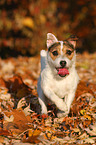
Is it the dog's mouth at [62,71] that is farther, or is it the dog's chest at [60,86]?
the dog's chest at [60,86]

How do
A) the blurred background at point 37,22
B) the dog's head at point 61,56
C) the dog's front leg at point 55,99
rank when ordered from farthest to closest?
the blurred background at point 37,22 → the dog's front leg at point 55,99 → the dog's head at point 61,56

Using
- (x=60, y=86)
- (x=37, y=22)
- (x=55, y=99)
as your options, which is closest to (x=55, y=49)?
(x=60, y=86)

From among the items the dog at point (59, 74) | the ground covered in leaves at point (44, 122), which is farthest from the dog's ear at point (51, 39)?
the ground covered in leaves at point (44, 122)

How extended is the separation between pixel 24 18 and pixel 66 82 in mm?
5100

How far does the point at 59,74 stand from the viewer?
2.60 m

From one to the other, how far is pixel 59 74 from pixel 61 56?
18 centimetres

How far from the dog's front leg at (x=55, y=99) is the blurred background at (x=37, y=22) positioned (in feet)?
13.8

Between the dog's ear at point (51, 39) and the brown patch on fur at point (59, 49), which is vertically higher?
the dog's ear at point (51, 39)

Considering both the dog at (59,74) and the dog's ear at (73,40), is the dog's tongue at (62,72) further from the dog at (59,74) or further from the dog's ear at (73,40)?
the dog's ear at (73,40)

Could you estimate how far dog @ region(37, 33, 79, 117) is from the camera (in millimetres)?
2598

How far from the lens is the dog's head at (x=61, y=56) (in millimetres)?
2533

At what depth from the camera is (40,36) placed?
7848mm

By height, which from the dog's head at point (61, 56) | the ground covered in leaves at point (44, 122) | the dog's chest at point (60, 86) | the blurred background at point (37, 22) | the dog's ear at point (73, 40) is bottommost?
the ground covered in leaves at point (44, 122)

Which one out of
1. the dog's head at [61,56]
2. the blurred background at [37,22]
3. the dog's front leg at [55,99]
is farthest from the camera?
the blurred background at [37,22]
